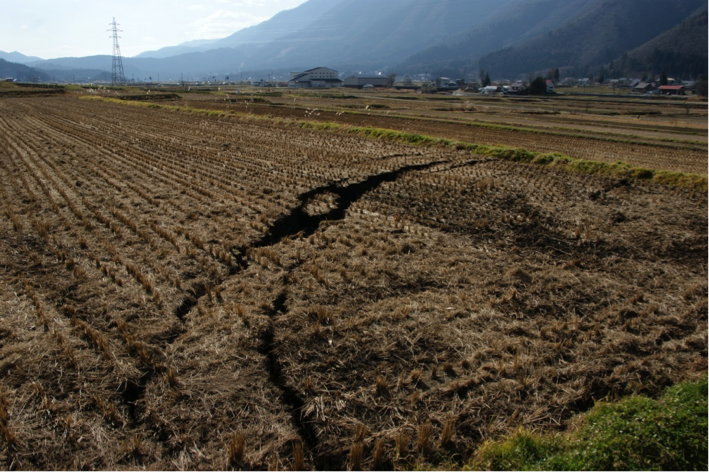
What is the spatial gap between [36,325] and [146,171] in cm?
1034

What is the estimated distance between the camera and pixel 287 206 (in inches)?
445

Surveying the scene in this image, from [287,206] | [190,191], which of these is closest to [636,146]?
[287,206]

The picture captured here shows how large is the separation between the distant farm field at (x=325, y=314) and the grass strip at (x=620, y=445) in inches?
14.1

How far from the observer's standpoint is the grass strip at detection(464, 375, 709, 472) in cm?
370

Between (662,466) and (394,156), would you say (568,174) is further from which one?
(662,466)

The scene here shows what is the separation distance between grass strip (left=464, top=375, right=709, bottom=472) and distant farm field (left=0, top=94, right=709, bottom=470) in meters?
0.36

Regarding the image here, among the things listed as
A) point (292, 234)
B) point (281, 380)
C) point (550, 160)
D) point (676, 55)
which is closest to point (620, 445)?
point (281, 380)

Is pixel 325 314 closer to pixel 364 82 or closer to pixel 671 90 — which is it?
pixel 671 90

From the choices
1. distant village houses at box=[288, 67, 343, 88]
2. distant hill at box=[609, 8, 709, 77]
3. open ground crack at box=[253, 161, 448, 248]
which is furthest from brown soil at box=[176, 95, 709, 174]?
distant hill at box=[609, 8, 709, 77]

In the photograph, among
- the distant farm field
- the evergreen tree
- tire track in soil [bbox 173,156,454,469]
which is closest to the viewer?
the distant farm field

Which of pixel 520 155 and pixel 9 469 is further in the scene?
pixel 520 155

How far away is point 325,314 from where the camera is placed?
627cm

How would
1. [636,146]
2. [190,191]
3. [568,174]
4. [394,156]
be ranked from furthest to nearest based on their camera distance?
[636,146] < [394,156] < [568,174] < [190,191]

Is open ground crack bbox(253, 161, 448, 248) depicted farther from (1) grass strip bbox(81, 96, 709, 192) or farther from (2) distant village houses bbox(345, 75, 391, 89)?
(2) distant village houses bbox(345, 75, 391, 89)
